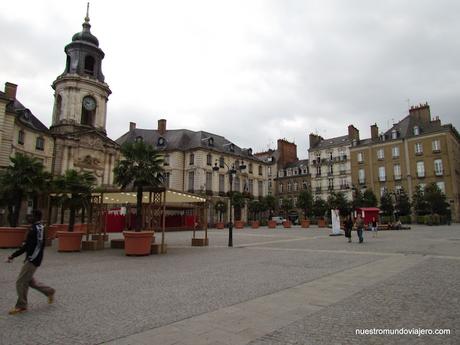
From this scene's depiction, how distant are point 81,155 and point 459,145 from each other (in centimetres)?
5507

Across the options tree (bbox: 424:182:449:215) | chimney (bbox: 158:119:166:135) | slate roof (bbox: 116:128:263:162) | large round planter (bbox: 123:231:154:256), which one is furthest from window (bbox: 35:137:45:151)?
tree (bbox: 424:182:449:215)

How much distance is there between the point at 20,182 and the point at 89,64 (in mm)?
29889

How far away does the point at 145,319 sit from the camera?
5074mm

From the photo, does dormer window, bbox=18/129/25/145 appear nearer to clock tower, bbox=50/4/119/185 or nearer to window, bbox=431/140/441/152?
clock tower, bbox=50/4/119/185

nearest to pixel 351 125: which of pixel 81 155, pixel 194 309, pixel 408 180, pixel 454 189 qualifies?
pixel 408 180

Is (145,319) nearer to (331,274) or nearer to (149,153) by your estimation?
(331,274)

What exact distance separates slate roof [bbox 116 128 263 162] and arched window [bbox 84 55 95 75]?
1195 cm

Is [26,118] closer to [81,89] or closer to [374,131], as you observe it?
[81,89]

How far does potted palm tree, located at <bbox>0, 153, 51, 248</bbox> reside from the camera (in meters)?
A: 16.4

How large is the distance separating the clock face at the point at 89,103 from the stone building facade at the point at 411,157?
40.6 meters

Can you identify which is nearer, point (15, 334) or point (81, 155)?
point (15, 334)

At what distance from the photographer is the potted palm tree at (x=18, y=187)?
1642 centimetres

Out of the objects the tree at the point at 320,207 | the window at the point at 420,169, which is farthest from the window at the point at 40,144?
the window at the point at 420,169

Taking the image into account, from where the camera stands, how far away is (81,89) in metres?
40.8
